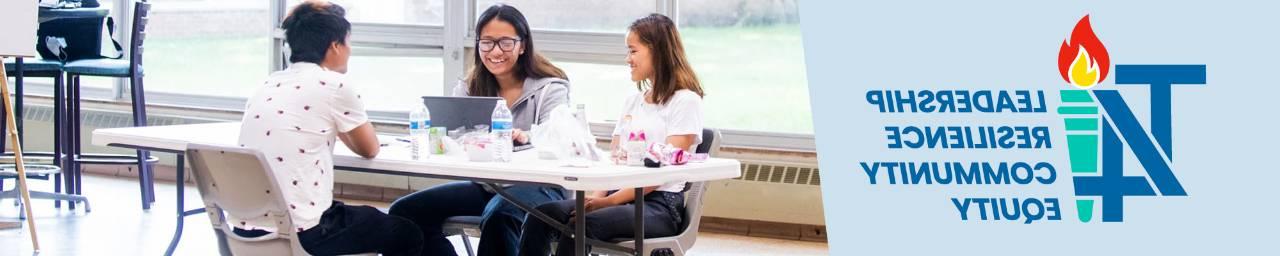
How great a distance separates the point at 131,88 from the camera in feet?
23.1

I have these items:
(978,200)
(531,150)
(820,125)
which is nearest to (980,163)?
(978,200)

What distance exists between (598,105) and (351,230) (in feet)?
10.6

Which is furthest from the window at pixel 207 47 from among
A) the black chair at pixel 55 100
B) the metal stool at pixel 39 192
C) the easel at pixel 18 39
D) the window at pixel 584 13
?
the easel at pixel 18 39

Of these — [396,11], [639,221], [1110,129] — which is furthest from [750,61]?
[639,221]

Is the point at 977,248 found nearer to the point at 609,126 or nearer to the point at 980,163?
the point at 980,163

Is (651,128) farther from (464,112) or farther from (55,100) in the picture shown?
(55,100)

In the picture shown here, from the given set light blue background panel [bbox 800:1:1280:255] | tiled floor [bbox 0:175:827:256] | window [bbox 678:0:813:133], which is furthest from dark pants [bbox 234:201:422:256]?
window [bbox 678:0:813:133]

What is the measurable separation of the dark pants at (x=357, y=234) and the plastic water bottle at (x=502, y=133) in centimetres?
30

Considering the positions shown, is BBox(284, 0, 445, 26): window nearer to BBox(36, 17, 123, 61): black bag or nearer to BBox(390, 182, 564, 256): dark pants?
BBox(36, 17, 123, 61): black bag

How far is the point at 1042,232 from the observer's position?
19.5 ft

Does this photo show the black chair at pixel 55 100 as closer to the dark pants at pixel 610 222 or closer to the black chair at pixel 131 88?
the black chair at pixel 131 88

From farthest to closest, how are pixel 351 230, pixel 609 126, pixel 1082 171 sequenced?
pixel 609 126
pixel 1082 171
pixel 351 230

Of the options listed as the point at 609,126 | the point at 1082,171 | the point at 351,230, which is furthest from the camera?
the point at 609,126

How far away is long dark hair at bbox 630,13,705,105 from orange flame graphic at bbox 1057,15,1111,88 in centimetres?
206
